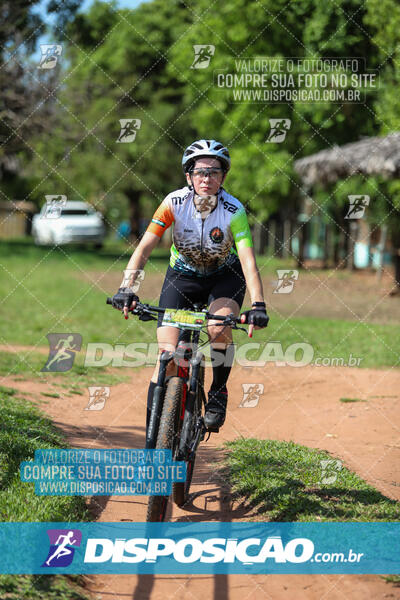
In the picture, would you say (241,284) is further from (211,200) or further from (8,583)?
(8,583)

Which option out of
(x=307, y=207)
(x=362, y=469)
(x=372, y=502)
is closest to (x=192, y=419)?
(x=372, y=502)

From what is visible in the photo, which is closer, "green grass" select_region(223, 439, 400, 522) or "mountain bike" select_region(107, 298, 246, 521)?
"mountain bike" select_region(107, 298, 246, 521)

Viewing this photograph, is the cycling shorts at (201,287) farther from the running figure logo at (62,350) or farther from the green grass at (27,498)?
the running figure logo at (62,350)

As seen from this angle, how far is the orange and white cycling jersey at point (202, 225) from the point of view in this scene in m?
4.88

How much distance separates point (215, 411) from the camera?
5.05 m

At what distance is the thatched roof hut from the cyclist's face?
35.3 ft

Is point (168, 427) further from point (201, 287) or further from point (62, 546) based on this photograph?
point (201, 287)

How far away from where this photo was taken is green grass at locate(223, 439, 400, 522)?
4.68m

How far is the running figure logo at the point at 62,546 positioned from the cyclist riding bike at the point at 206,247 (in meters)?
0.91
